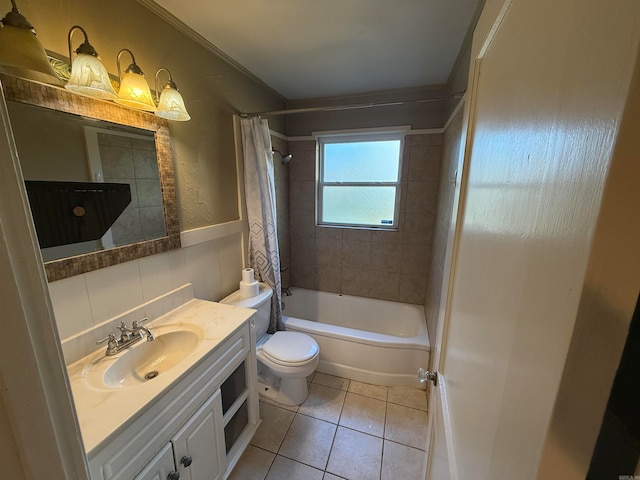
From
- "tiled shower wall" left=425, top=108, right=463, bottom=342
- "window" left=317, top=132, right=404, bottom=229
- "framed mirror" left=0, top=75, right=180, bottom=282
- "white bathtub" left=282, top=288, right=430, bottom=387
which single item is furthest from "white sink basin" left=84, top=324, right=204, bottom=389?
"window" left=317, top=132, right=404, bottom=229

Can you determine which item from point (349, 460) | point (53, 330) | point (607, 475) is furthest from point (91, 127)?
point (349, 460)

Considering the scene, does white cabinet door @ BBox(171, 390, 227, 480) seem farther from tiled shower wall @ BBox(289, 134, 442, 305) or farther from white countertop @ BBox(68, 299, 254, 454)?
tiled shower wall @ BBox(289, 134, 442, 305)

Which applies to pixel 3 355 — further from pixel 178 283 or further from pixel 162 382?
pixel 178 283

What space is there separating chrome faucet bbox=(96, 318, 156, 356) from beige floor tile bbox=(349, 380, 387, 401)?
1.57 metres

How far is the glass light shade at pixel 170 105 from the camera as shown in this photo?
125cm

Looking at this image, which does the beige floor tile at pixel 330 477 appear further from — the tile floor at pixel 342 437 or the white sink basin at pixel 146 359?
the white sink basin at pixel 146 359

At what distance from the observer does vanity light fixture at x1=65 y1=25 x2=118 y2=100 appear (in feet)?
3.09

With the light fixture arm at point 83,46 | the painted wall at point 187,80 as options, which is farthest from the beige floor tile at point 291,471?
the light fixture arm at point 83,46

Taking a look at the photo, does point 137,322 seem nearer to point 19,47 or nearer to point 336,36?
point 19,47

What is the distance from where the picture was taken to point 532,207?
34cm

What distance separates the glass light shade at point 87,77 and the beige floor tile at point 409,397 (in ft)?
8.20

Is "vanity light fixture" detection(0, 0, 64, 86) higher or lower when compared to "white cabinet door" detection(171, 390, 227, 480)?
higher

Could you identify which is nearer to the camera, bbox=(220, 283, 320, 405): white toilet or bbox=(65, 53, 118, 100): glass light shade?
bbox=(65, 53, 118, 100): glass light shade

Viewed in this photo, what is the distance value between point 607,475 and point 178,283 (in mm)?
1711
